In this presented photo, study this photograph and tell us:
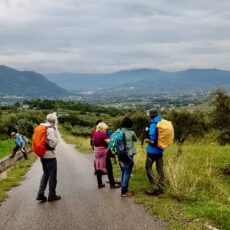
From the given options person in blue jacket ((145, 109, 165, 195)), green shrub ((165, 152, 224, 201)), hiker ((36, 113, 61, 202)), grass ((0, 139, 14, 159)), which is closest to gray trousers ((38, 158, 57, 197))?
hiker ((36, 113, 61, 202))

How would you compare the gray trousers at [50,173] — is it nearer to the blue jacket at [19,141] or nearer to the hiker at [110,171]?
the hiker at [110,171]

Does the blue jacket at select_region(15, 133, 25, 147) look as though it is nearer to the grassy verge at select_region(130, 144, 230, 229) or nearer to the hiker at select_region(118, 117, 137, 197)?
the grassy verge at select_region(130, 144, 230, 229)

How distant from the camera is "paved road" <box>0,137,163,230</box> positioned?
889cm

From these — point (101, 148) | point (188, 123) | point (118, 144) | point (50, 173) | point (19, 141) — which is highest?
point (118, 144)

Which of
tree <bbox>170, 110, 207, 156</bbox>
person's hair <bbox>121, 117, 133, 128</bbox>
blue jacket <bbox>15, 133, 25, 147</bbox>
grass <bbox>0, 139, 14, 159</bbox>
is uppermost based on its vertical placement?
person's hair <bbox>121, 117, 133, 128</bbox>

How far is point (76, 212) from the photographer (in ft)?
33.2

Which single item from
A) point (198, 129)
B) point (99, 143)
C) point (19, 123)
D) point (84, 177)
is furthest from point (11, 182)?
point (19, 123)

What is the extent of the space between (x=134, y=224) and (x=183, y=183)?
281 cm

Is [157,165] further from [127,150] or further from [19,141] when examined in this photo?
[19,141]

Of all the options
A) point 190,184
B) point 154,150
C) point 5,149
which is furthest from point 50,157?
point 5,149

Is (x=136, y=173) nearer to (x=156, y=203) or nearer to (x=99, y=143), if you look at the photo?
(x=99, y=143)

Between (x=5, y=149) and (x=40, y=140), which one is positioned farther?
(x=5, y=149)

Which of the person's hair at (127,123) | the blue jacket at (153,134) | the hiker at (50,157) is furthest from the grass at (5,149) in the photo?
the blue jacket at (153,134)

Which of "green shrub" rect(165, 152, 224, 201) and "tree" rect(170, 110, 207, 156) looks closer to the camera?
"green shrub" rect(165, 152, 224, 201)
